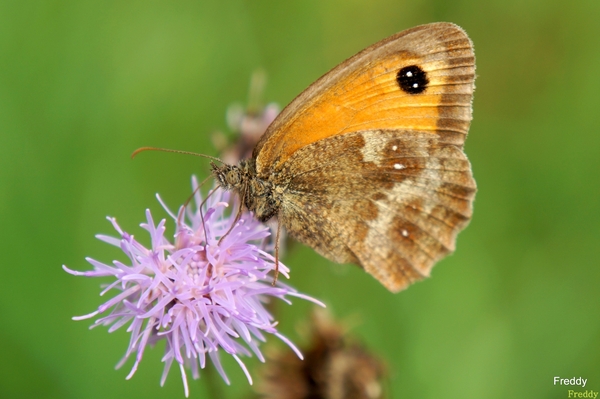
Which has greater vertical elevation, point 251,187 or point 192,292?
point 251,187

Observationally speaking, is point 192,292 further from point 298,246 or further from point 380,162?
point 298,246

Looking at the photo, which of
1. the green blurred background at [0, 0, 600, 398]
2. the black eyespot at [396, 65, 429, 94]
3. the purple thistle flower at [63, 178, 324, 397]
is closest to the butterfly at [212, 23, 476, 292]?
the black eyespot at [396, 65, 429, 94]

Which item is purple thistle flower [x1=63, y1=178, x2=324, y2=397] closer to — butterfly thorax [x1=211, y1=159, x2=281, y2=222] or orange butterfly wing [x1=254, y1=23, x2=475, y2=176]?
butterfly thorax [x1=211, y1=159, x2=281, y2=222]

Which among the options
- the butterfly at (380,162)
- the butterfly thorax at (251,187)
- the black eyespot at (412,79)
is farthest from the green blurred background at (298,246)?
the black eyespot at (412,79)

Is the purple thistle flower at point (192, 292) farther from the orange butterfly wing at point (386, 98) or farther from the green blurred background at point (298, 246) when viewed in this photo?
the green blurred background at point (298, 246)

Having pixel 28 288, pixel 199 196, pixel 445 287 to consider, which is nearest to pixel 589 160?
pixel 445 287

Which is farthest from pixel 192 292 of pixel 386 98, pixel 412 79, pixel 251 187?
pixel 412 79
